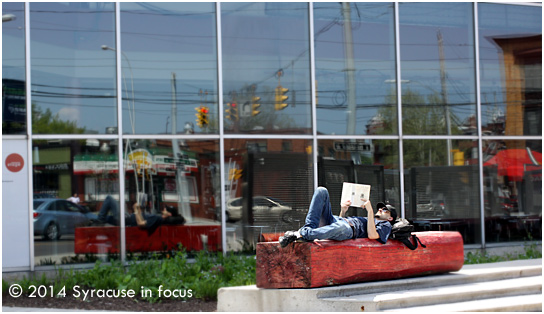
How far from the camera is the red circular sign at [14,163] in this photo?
11391 millimetres

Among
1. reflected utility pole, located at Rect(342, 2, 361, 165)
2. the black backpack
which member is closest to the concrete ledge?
the black backpack

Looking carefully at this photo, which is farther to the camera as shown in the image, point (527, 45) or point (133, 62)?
point (527, 45)

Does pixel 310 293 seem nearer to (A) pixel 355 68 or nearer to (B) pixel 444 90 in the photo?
(A) pixel 355 68

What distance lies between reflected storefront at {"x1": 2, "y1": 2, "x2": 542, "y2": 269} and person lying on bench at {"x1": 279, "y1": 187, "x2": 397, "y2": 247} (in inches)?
71.0

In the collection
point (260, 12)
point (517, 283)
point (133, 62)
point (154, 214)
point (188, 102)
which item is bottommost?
point (517, 283)

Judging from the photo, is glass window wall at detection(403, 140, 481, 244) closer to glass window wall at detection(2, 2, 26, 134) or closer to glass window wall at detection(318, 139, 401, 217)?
glass window wall at detection(318, 139, 401, 217)

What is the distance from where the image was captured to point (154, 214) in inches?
469

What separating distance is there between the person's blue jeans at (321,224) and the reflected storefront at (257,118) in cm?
202

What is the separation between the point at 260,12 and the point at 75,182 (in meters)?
5.04

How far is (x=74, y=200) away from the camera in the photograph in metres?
11.6

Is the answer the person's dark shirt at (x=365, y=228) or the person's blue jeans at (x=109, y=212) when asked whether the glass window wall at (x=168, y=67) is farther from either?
the person's dark shirt at (x=365, y=228)

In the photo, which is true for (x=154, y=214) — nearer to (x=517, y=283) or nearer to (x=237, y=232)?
(x=237, y=232)

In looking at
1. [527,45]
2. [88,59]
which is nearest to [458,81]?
[527,45]

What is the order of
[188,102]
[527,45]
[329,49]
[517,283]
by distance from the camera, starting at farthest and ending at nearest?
A: 1. [527,45]
2. [329,49]
3. [188,102]
4. [517,283]
